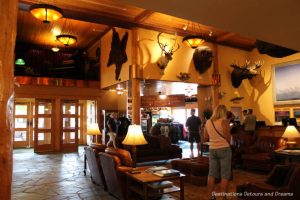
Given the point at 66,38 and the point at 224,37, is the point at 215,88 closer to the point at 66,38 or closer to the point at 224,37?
the point at 224,37

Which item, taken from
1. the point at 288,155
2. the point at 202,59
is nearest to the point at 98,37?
the point at 202,59

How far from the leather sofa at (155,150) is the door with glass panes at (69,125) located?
475 cm

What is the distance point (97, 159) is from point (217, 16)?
140 inches

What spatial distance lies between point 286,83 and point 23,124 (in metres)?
12.2

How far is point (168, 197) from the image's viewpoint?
15.0ft

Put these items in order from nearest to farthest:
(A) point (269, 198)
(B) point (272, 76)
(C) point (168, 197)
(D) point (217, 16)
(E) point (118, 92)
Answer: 1. (D) point (217, 16)
2. (A) point (269, 198)
3. (C) point (168, 197)
4. (B) point (272, 76)
5. (E) point (118, 92)

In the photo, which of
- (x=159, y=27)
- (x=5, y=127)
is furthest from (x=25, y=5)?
(x=5, y=127)

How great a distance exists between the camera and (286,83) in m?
9.30

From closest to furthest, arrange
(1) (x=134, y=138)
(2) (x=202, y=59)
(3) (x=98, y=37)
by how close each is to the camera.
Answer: (1) (x=134, y=138) < (2) (x=202, y=59) < (3) (x=98, y=37)

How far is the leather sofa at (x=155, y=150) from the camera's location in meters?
7.59

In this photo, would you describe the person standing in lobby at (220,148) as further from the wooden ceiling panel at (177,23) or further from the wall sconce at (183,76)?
the wall sconce at (183,76)

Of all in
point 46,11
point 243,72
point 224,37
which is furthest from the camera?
point 243,72

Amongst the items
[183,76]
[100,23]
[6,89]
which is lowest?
[6,89]

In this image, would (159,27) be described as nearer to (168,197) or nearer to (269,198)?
(168,197)
